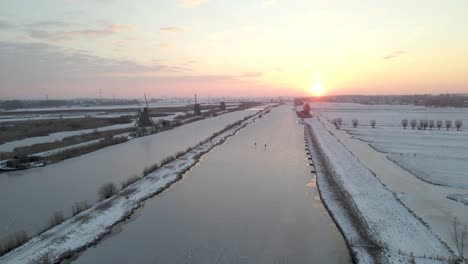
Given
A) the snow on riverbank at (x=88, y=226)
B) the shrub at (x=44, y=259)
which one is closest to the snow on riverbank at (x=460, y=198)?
the snow on riverbank at (x=88, y=226)

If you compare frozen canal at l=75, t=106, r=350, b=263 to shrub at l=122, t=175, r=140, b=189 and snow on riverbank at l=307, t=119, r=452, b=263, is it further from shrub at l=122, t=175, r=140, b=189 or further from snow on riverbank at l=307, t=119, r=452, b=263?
shrub at l=122, t=175, r=140, b=189

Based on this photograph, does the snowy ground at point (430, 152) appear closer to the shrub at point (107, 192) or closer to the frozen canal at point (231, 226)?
the frozen canal at point (231, 226)

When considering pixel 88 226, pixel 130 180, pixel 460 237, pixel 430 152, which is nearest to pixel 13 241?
pixel 88 226

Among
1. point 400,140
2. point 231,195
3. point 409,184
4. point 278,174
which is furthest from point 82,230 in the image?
point 400,140

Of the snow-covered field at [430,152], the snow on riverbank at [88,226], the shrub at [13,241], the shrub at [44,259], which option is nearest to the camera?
the shrub at [44,259]

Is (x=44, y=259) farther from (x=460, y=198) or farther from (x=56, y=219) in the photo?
(x=460, y=198)

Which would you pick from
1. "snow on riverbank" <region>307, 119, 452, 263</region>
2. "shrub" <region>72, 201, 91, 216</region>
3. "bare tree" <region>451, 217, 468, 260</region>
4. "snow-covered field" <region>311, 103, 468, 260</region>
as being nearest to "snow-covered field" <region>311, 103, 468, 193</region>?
"snow-covered field" <region>311, 103, 468, 260</region>

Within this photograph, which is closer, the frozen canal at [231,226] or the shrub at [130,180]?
the frozen canal at [231,226]
